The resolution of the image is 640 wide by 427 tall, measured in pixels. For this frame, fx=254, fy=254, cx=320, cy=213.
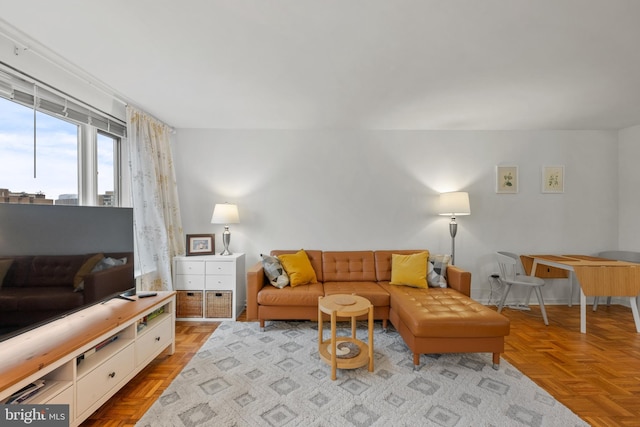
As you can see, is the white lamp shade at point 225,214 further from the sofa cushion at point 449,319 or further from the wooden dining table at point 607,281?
the wooden dining table at point 607,281

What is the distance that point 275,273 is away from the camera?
9.69ft

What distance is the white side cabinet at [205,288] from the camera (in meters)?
3.06

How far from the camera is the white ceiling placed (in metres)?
1.49

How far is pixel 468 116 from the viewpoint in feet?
10.2

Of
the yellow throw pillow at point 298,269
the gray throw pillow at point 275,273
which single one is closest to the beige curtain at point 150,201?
the gray throw pillow at point 275,273

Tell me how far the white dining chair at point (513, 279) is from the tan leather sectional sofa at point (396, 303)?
72cm

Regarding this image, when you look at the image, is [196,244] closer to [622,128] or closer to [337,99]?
[337,99]

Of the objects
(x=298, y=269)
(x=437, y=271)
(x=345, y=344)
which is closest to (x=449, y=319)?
(x=345, y=344)

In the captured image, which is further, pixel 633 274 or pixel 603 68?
pixel 633 274

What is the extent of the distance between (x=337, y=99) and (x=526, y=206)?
3166 mm

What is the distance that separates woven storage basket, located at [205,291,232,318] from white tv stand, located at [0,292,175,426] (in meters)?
0.93

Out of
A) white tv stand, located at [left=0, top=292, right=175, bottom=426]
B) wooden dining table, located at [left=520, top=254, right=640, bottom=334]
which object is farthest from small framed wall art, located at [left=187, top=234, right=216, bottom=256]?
wooden dining table, located at [left=520, top=254, right=640, bottom=334]

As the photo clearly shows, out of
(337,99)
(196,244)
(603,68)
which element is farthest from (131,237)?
(603,68)

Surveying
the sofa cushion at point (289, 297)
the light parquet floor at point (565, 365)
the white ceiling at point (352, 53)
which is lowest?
the light parquet floor at point (565, 365)
